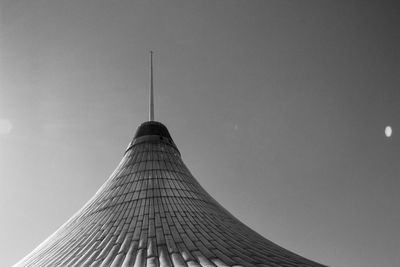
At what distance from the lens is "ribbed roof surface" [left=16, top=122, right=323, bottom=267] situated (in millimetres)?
7203

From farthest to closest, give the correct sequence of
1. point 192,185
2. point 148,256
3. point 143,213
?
point 192,185
point 143,213
point 148,256

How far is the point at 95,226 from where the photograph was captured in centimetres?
925

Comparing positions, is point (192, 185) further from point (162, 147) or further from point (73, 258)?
point (73, 258)

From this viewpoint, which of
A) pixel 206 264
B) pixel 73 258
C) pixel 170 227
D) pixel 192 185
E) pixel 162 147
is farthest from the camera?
pixel 162 147

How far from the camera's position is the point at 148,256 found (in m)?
7.05

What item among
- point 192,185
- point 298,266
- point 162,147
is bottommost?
point 298,266

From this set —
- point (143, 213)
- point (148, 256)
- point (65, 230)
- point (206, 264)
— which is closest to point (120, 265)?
point (148, 256)

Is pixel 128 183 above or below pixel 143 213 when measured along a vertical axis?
above

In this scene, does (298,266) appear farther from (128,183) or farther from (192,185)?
(128,183)

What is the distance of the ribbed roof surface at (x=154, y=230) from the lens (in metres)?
7.20

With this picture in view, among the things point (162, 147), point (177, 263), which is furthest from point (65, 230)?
point (177, 263)

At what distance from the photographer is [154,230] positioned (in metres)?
8.38

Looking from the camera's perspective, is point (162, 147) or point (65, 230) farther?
point (162, 147)

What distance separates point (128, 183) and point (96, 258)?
379cm
